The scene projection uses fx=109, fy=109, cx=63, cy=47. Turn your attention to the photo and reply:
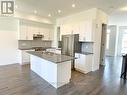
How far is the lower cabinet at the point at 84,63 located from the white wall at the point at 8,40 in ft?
12.3

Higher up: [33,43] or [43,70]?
[33,43]

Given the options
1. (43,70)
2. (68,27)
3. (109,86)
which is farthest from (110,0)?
(43,70)

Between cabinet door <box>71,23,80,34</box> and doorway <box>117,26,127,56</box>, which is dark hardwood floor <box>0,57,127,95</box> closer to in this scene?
cabinet door <box>71,23,80,34</box>

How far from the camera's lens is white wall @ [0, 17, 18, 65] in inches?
233

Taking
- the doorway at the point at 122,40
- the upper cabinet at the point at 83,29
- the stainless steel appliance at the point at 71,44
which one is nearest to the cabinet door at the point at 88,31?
the upper cabinet at the point at 83,29

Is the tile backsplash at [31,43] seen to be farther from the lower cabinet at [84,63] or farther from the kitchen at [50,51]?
the lower cabinet at [84,63]

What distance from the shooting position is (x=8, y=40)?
20.2 feet

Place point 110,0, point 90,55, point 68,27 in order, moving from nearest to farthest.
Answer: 1. point 110,0
2. point 90,55
3. point 68,27

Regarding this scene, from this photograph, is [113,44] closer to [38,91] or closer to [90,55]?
[90,55]

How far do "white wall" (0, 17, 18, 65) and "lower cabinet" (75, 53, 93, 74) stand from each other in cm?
375

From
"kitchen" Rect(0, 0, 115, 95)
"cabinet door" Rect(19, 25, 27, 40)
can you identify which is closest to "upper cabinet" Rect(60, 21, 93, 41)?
"kitchen" Rect(0, 0, 115, 95)

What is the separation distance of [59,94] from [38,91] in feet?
2.03

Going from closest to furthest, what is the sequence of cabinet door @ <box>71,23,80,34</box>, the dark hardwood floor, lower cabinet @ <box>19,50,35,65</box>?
the dark hardwood floor, cabinet door @ <box>71,23,80,34</box>, lower cabinet @ <box>19,50,35,65</box>

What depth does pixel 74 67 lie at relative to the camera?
5301 mm
